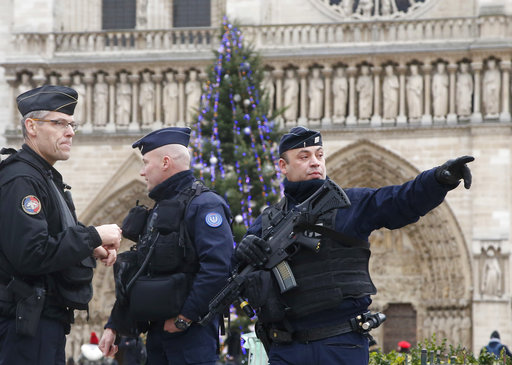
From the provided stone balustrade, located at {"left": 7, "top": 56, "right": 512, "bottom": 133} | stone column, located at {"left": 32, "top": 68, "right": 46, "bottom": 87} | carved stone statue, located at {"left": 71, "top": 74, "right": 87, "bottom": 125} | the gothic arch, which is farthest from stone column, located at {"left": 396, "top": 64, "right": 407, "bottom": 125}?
stone column, located at {"left": 32, "top": 68, "right": 46, "bottom": 87}

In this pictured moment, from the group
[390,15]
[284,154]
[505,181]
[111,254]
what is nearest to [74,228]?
[111,254]

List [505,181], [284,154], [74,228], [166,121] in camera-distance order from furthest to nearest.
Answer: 1. [166,121]
2. [505,181]
3. [284,154]
4. [74,228]

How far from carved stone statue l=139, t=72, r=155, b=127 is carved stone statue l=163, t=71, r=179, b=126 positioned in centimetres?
26

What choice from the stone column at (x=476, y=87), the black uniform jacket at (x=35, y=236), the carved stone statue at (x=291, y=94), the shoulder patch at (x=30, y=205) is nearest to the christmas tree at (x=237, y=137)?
the carved stone statue at (x=291, y=94)

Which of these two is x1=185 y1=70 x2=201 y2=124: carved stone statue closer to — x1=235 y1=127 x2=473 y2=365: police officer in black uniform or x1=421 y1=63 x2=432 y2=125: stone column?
x1=421 y1=63 x2=432 y2=125: stone column

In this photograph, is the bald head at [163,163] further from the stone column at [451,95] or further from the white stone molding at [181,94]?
the white stone molding at [181,94]

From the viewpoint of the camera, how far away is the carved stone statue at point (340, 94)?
2069 cm

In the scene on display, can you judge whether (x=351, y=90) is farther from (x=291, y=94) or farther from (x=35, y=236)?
(x=35, y=236)

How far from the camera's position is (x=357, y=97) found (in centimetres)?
2086

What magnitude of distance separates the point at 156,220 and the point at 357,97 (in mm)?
15402

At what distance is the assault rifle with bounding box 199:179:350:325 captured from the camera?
5164mm

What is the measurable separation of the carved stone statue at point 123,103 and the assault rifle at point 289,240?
53.7ft

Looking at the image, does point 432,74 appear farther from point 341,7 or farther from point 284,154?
point 284,154

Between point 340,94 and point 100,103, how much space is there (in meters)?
4.72
